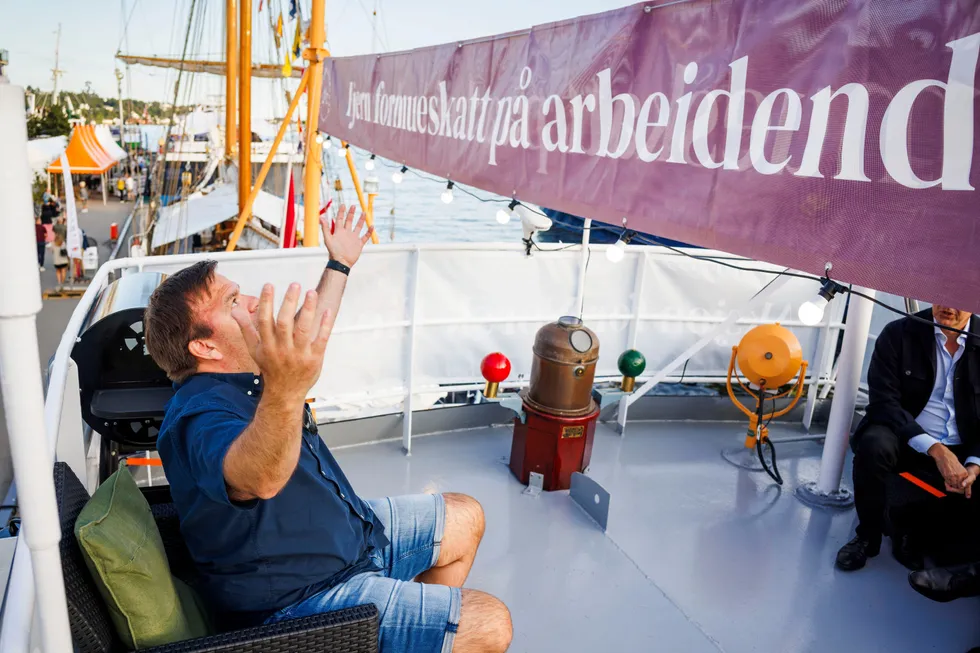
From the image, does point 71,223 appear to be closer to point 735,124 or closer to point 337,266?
point 337,266

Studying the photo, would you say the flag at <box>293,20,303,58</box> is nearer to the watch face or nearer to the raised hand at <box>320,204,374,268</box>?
the watch face

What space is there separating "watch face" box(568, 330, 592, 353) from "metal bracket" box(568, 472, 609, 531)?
0.72 meters

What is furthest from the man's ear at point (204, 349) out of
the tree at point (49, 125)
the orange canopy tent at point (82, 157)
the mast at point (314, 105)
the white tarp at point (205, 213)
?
the tree at point (49, 125)

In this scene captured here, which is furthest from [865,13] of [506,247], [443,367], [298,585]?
[443,367]

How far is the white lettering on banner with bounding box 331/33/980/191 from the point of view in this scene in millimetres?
1375

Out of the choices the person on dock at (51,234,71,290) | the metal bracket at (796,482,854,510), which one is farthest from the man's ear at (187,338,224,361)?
the person on dock at (51,234,71,290)

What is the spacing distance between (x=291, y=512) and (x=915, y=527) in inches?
130

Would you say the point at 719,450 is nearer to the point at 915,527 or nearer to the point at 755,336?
→ the point at 755,336

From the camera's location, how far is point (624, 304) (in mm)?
5379

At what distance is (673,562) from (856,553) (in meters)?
0.94

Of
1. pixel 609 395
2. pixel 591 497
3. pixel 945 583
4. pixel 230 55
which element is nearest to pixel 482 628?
pixel 591 497

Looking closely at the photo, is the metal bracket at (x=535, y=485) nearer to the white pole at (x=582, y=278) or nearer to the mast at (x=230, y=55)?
the white pole at (x=582, y=278)

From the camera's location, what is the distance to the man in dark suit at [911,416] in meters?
3.63

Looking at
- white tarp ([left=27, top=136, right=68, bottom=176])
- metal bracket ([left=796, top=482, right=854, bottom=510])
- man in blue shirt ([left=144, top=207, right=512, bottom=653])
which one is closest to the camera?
man in blue shirt ([left=144, top=207, right=512, bottom=653])
